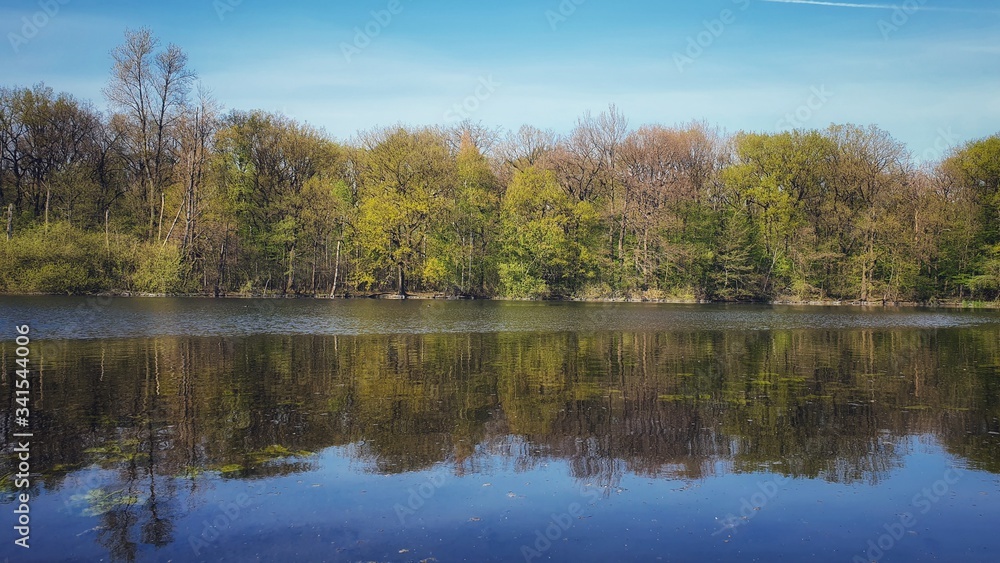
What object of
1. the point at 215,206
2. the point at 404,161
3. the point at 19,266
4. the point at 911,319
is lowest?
the point at 911,319

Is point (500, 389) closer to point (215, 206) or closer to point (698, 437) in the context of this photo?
point (698, 437)

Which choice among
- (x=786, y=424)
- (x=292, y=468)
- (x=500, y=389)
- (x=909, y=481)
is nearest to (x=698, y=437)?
(x=786, y=424)

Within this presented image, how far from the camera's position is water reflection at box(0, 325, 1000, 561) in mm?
9859

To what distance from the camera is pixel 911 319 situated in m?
43.3

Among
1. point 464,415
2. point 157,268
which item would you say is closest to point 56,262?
point 157,268

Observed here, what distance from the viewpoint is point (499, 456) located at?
10.7 m

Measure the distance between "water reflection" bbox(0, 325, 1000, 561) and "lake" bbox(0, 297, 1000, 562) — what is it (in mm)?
70

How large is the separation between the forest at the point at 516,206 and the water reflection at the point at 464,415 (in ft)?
129

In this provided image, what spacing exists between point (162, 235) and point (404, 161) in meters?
22.0

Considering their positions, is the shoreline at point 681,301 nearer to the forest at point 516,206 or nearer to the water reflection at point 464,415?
the forest at point 516,206

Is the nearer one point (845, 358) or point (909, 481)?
point (909, 481)

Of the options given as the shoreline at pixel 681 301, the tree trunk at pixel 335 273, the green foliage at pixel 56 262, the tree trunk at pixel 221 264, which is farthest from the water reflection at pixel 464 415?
the tree trunk at pixel 335 273

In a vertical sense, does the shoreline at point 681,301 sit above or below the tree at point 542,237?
below

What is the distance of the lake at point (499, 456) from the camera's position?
297 inches
